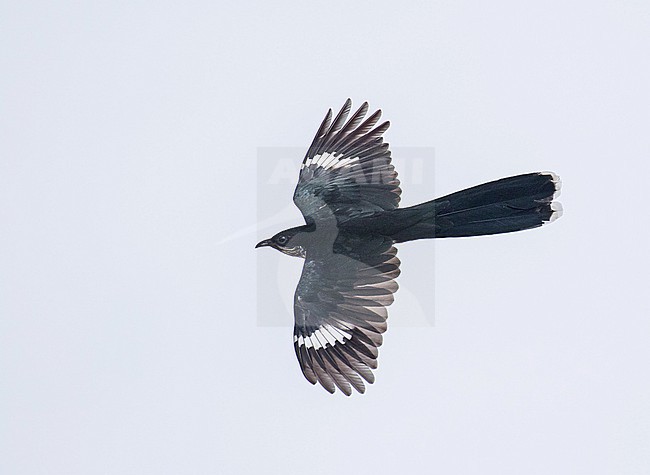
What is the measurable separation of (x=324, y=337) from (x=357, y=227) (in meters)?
0.82

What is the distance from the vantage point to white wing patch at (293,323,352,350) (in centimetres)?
842

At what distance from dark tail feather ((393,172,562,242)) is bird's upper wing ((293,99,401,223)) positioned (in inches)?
16.9

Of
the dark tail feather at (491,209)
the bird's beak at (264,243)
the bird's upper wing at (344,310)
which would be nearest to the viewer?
the dark tail feather at (491,209)

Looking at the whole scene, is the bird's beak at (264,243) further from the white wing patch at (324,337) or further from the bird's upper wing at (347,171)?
the white wing patch at (324,337)

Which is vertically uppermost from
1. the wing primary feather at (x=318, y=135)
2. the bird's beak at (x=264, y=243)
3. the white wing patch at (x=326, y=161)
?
the wing primary feather at (x=318, y=135)

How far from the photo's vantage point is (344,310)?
848 cm

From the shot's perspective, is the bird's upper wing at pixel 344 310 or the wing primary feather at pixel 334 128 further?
the wing primary feather at pixel 334 128

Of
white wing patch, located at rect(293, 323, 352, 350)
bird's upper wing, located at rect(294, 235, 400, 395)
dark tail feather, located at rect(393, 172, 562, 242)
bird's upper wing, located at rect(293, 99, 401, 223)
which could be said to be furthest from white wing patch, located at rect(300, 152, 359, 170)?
white wing patch, located at rect(293, 323, 352, 350)

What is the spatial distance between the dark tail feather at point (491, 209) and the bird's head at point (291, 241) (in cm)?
79

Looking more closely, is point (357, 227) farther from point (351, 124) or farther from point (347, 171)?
point (351, 124)

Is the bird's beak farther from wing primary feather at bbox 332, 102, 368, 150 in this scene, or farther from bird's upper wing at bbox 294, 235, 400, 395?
wing primary feather at bbox 332, 102, 368, 150

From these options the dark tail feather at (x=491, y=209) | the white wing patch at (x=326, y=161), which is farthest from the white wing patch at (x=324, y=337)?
the white wing patch at (x=326, y=161)

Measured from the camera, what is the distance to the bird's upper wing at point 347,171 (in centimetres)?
866

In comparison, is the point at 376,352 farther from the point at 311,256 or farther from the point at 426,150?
the point at 426,150
